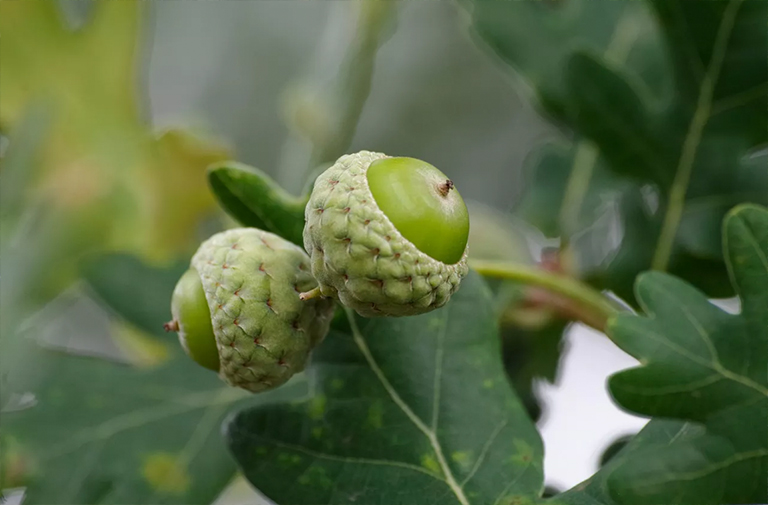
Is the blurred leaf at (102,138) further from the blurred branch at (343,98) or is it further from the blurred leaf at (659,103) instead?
the blurred leaf at (659,103)

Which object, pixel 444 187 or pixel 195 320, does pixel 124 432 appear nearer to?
pixel 195 320

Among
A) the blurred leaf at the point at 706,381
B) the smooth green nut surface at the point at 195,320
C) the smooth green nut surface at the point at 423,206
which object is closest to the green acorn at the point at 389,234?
the smooth green nut surface at the point at 423,206

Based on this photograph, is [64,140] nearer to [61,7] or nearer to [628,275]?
[61,7]

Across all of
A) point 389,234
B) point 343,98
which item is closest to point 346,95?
point 343,98

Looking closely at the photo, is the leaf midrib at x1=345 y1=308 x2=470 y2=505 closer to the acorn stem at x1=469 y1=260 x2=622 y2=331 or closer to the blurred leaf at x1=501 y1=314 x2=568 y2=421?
the acorn stem at x1=469 y1=260 x2=622 y2=331

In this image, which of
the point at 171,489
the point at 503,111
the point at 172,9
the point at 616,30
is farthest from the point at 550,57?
→ the point at 172,9
